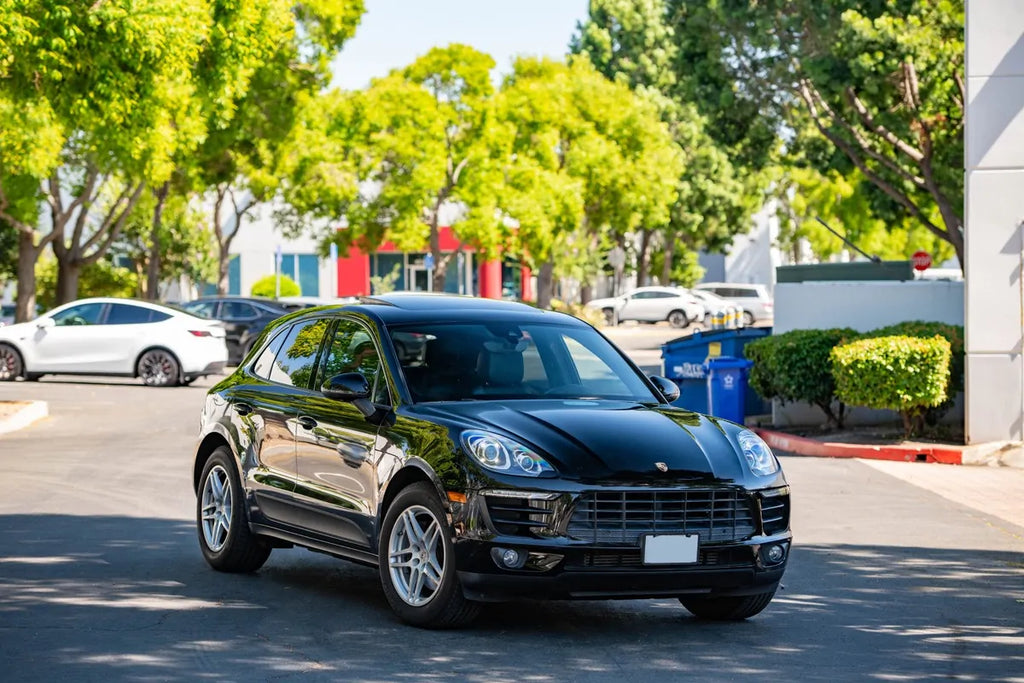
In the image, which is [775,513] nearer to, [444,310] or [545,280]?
[444,310]

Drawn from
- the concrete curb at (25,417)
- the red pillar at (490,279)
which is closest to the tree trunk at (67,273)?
the concrete curb at (25,417)

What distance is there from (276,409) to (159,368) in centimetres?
1944

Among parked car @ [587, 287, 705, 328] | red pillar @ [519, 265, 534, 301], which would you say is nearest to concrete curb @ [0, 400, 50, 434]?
parked car @ [587, 287, 705, 328]

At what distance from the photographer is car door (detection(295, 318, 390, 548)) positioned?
8.51 meters

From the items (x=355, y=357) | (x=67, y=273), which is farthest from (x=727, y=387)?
(x=67, y=273)

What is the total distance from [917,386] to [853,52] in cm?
1601

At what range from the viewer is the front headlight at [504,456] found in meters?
7.68

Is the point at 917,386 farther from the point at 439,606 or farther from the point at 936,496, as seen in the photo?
the point at 439,606

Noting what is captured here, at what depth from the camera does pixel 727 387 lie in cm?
2042

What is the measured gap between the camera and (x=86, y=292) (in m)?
53.1

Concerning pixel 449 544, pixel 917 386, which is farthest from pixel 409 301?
pixel 917 386

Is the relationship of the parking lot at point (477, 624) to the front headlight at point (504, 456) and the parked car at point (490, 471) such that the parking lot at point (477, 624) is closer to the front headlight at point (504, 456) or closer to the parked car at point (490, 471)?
the parked car at point (490, 471)

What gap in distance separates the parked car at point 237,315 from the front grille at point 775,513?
25034mm

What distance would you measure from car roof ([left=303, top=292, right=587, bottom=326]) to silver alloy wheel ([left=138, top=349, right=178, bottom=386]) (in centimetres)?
1910
